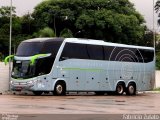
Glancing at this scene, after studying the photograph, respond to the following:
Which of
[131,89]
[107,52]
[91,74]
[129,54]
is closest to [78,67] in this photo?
[91,74]

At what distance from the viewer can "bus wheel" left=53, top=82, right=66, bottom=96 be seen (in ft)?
102

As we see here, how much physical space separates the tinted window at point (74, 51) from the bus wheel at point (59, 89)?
1.77 metres

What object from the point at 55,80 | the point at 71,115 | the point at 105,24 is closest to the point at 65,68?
the point at 55,80

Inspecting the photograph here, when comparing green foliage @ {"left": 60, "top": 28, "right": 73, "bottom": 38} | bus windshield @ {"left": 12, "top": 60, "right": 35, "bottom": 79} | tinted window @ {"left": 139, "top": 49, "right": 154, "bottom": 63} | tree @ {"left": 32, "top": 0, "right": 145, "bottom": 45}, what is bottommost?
bus windshield @ {"left": 12, "top": 60, "right": 35, "bottom": 79}

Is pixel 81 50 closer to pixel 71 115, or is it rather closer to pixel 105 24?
pixel 71 115

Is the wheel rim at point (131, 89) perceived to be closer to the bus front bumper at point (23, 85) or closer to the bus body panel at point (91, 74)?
the bus body panel at point (91, 74)

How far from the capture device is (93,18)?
72812 mm

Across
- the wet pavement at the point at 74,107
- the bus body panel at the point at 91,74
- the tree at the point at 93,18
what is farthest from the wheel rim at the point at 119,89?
the tree at the point at 93,18

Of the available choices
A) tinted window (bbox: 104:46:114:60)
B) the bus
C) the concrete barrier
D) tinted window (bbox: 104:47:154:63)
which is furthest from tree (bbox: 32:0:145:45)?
tinted window (bbox: 104:46:114:60)

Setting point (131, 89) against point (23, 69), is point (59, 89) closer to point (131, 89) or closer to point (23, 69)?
point (23, 69)

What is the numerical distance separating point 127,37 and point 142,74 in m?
38.9

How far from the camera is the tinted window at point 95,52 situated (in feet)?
107

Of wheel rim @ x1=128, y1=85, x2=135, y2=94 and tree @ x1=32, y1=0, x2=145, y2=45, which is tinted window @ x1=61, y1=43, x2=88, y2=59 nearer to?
wheel rim @ x1=128, y1=85, x2=135, y2=94

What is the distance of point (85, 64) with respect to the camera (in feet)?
106
